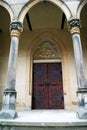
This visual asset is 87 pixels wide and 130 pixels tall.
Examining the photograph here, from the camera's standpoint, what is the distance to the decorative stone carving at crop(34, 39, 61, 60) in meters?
7.92

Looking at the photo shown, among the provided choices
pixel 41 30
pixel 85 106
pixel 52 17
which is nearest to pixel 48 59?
pixel 41 30

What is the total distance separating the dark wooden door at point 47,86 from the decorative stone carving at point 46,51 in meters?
0.41

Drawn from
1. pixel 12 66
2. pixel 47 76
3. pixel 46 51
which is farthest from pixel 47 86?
pixel 12 66

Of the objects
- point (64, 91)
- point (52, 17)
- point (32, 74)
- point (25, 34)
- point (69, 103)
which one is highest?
point (52, 17)

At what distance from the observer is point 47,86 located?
293 inches

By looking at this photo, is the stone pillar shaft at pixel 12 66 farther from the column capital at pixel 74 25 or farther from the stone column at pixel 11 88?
the column capital at pixel 74 25

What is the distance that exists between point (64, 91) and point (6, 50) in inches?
134

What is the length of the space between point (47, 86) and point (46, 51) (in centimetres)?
179

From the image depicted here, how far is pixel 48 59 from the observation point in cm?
788

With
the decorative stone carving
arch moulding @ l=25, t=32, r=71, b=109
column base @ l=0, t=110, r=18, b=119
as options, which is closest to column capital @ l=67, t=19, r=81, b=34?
arch moulding @ l=25, t=32, r=71, b=109

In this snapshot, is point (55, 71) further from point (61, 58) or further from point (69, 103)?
point (69, 103)

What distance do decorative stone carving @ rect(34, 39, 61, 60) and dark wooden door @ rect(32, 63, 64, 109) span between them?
407 mm

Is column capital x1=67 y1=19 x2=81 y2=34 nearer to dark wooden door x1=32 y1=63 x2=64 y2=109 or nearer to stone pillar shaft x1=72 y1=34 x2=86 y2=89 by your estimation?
stone pillar shaft x1=72 y1=34 x2=86 y2=89

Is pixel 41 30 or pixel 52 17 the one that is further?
pixel 41 30
